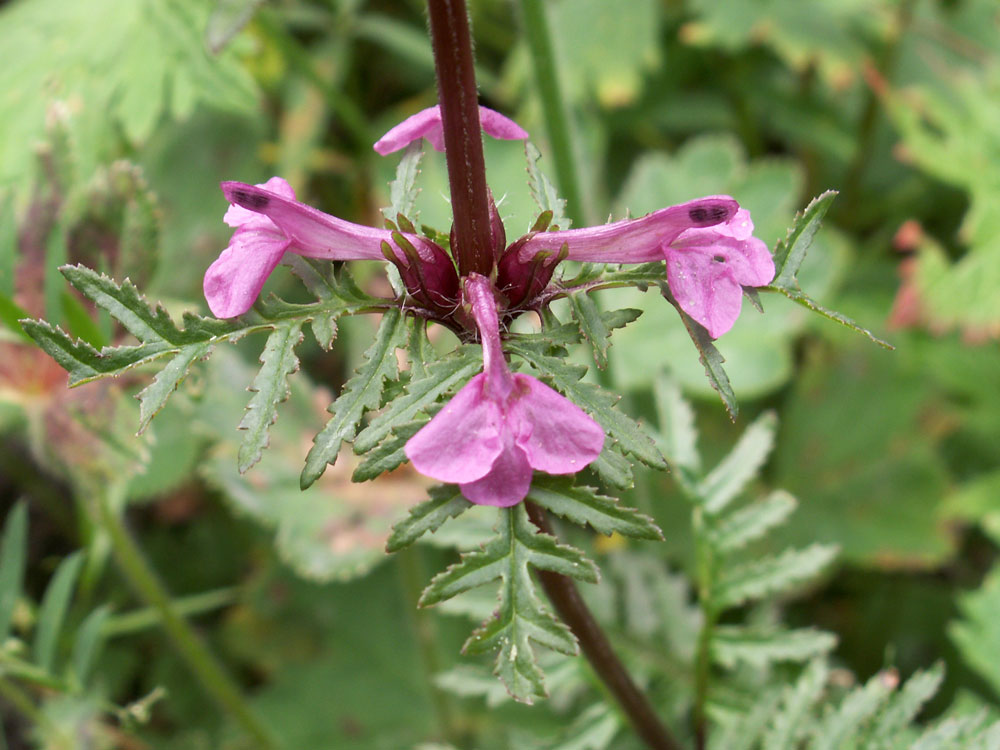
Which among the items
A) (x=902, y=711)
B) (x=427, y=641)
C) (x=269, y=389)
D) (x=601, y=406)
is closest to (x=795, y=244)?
(x=601, y=406)

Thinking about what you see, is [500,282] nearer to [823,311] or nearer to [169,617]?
[823,311]

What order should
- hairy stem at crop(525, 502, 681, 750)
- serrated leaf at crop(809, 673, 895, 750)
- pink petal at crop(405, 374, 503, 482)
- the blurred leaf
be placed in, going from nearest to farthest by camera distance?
pink petal at crop(405, 374, 503, 482) → hairy stem at crop(525, 502, 681, 750) → serrated leaf at crop(809, 673, 895, 750) → the blurred leaf

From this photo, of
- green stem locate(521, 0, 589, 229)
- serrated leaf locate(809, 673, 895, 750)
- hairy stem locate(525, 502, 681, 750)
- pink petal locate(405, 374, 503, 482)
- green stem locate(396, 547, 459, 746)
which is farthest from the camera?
green stem locate(396, 547, 459, 746)

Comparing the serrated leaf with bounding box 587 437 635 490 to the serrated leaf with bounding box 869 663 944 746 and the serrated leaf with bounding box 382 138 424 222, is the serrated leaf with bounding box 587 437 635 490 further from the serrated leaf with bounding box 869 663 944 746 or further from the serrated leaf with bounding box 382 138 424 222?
the serrated leaf with bounding box 869 663 944 746

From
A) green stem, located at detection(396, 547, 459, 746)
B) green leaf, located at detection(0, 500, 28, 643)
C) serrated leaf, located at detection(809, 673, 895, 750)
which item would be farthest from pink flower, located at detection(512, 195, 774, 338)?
green stem, located at detection(396, 547, 459, 746)

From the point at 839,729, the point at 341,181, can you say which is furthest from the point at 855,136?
the point at 839,729
